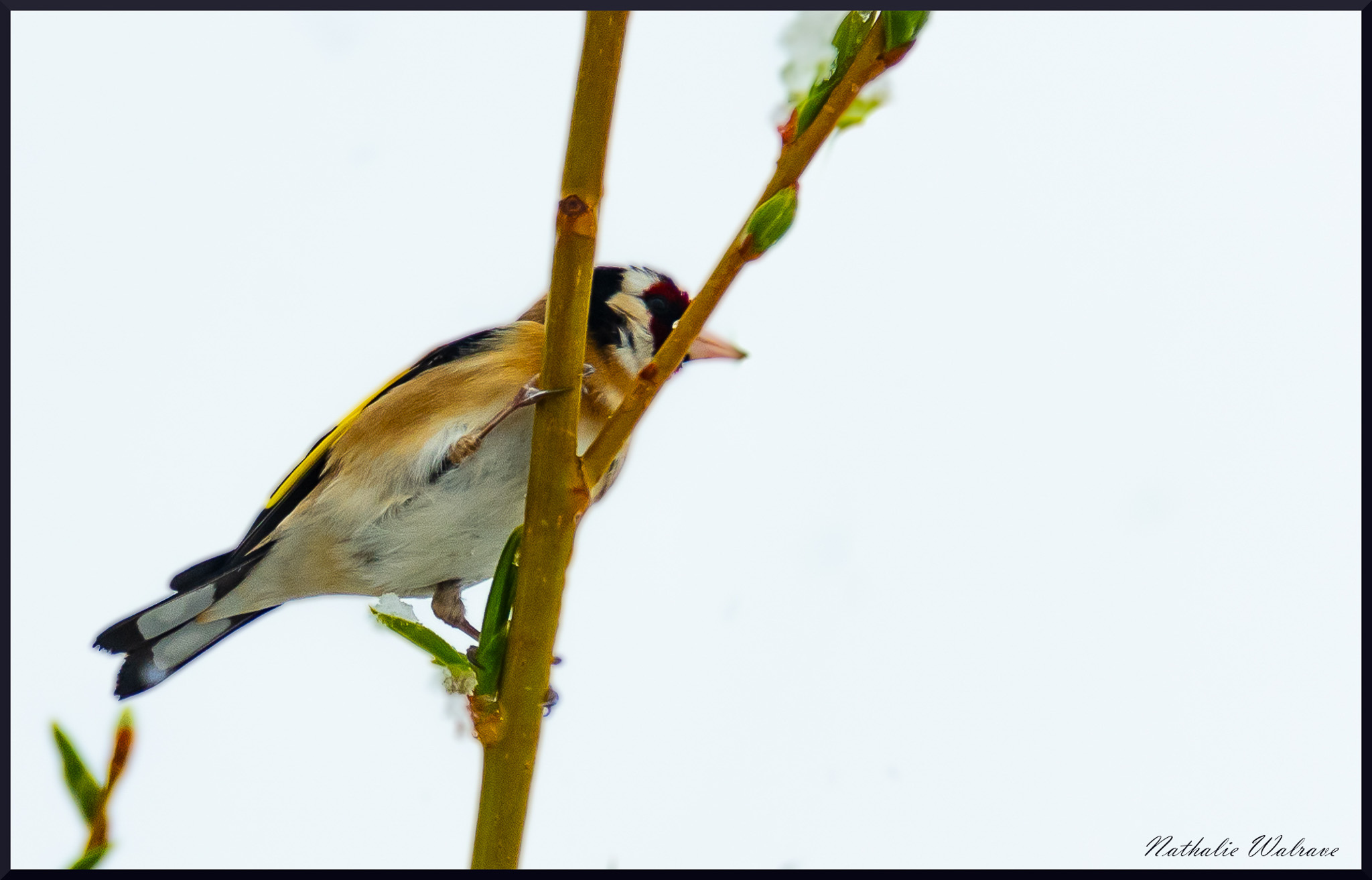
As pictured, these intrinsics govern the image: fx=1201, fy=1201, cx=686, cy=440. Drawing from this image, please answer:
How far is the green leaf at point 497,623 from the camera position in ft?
3.90

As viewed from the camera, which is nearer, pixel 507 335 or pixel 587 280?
pixel 587 280

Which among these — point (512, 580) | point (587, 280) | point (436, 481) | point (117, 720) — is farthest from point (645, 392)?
point (436, 481)

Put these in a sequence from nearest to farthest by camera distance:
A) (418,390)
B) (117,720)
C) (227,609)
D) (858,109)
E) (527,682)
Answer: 1. (117,720)
2. (858,109)
3. (527,682)
4. (418,390)
5. (227,609)

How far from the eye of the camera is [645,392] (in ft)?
3.84

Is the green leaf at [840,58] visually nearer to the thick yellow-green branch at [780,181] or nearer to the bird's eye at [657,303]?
the thick yellow-green branch at [780,181]

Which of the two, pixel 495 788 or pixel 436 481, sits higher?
pixel 436 481

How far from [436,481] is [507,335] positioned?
1.32 ft

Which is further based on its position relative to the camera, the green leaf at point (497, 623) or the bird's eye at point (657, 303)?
the bird's eye at point (657, 303)

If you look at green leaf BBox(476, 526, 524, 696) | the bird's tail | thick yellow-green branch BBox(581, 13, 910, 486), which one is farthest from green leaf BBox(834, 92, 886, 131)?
the bird's tail

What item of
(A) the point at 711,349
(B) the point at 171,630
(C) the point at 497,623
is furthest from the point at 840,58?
(B) the point at 171,630

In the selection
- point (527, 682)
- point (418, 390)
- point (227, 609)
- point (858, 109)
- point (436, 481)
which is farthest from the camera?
point (227, 609)

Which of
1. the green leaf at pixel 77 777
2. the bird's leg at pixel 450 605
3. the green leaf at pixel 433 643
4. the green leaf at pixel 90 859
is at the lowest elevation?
the green leaf at pixel 90 859

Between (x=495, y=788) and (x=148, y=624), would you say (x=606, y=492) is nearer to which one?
(x=148, y=624)

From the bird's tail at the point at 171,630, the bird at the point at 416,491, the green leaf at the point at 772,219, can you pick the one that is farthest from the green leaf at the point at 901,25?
the bird's tail at the point at 171,630
